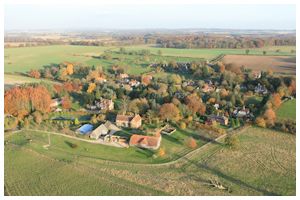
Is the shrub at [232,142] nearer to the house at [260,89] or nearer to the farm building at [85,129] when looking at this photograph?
the farm building at [85,129]

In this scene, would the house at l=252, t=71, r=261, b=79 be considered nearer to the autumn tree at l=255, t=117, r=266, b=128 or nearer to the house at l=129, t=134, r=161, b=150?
the autumn tree at l=255, t=117, r=266, b=128

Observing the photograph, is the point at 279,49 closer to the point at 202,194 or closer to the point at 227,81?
the point at 227,81

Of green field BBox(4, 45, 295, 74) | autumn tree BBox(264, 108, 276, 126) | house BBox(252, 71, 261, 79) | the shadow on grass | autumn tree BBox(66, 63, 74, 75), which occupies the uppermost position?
green field BBox(4, 45, 295, 74)

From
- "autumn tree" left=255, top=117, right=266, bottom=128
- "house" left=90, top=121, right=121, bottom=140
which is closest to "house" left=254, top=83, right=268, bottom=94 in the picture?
"autumn tree" left=255, top=117, right=266, bottom=128

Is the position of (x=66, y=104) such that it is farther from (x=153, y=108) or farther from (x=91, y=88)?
(x=153, y=108)

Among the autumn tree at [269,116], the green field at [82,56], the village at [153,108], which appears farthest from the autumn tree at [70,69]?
the autumn tree at [269,116]
